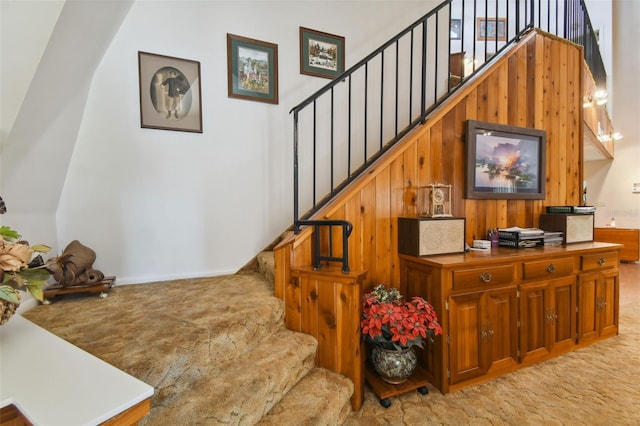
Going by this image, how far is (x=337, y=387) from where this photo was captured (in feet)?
4.81

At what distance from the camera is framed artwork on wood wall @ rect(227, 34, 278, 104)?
242cm

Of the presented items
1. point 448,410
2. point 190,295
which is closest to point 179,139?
point 190,295

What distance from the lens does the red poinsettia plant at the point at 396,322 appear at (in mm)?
1586

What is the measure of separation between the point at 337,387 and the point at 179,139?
2.16 m

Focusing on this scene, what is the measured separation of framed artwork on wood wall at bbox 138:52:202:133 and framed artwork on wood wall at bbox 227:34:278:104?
308 millimetres

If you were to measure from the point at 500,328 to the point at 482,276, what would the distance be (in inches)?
16.6

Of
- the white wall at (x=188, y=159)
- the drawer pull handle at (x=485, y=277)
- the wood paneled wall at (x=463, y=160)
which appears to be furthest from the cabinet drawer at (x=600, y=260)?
the white wall at (x=188, y=159)

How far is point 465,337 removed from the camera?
1777mm

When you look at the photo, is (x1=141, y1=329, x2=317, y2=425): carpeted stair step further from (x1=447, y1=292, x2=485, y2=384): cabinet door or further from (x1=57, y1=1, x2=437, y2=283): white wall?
(x1=57, y1=1, x2=437, y2=283): white wall

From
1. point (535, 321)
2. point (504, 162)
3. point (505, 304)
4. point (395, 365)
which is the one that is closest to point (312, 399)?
point (395, 365)

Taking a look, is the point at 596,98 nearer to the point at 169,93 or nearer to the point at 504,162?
the point at 504,162

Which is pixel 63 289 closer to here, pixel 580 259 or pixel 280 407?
pixel 280 407

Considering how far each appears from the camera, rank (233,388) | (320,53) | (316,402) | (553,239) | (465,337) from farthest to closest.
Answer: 1. (320,53)
2. (553,239)
3. (465,337)
4. (316,402)
5. (233,388)

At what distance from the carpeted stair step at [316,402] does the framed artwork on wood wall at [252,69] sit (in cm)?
228
